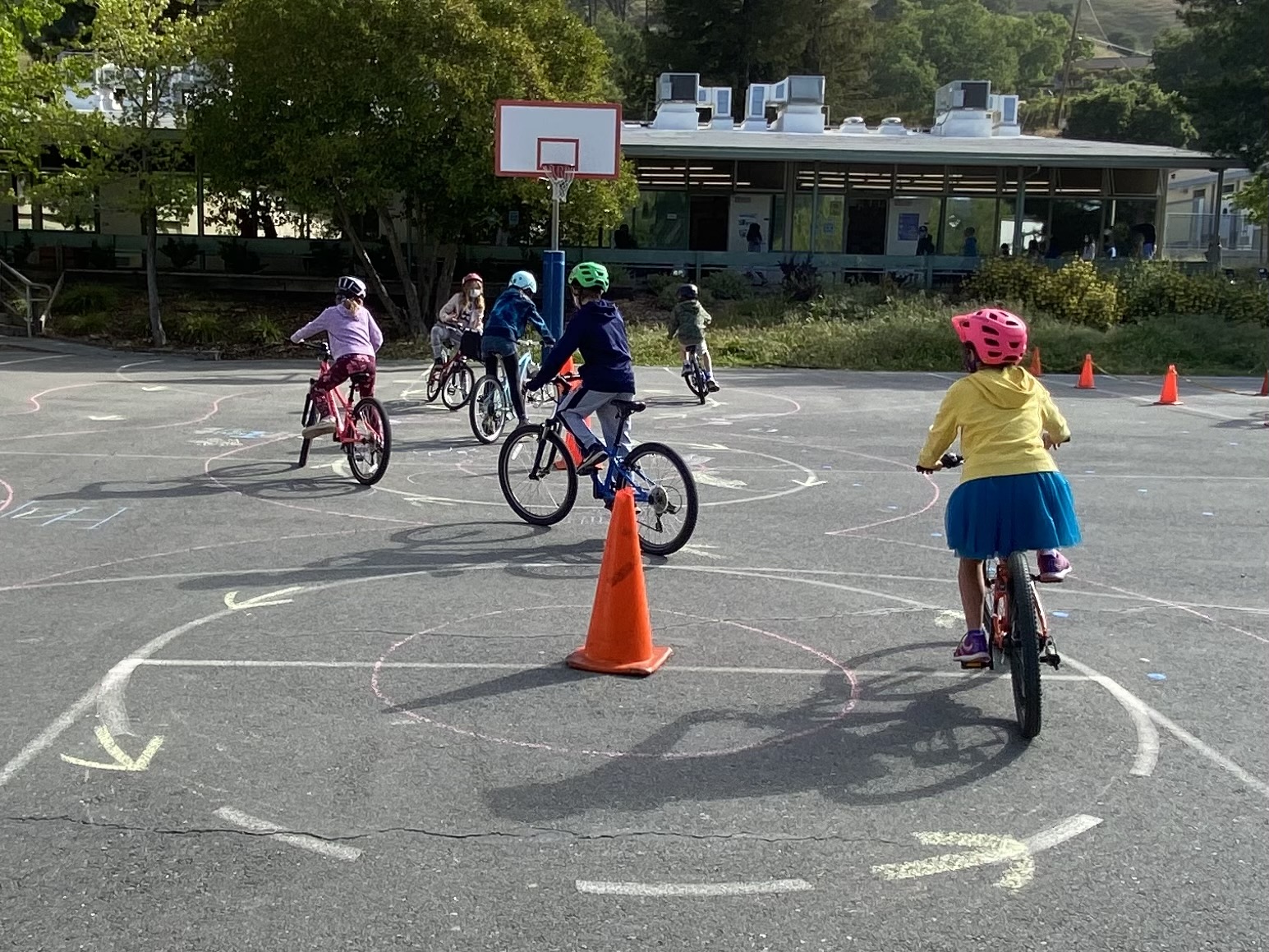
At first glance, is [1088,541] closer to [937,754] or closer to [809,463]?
[809,463]

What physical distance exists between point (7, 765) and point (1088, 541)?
731 cm

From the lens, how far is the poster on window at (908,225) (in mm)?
36156

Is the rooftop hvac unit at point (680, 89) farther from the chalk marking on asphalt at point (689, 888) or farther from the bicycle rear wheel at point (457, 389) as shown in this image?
the chalk marking on asphalt at point (689, 888)

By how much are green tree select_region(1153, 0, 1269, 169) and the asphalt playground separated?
92.6ft

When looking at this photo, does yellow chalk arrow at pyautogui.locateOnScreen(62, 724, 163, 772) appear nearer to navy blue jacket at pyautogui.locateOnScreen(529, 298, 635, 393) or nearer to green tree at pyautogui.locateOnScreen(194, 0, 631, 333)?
navy blue jacket at pyautogui.locateOnScreen(529, 298, 635, 393)

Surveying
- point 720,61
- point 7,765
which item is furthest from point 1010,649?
point 720,61

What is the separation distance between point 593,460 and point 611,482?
8.7 inches

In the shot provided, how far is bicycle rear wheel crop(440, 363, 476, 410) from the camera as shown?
16188mm

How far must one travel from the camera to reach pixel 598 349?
28.9 feet

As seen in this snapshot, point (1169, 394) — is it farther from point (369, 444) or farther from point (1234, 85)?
point (1234, 85)

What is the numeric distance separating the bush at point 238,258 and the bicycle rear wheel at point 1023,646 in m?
30.2

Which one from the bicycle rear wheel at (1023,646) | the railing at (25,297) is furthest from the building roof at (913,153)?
the bicycle rear wheel at (1023,646)

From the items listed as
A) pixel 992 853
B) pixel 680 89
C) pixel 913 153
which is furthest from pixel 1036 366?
pixel 680 89

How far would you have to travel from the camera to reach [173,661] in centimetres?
616
